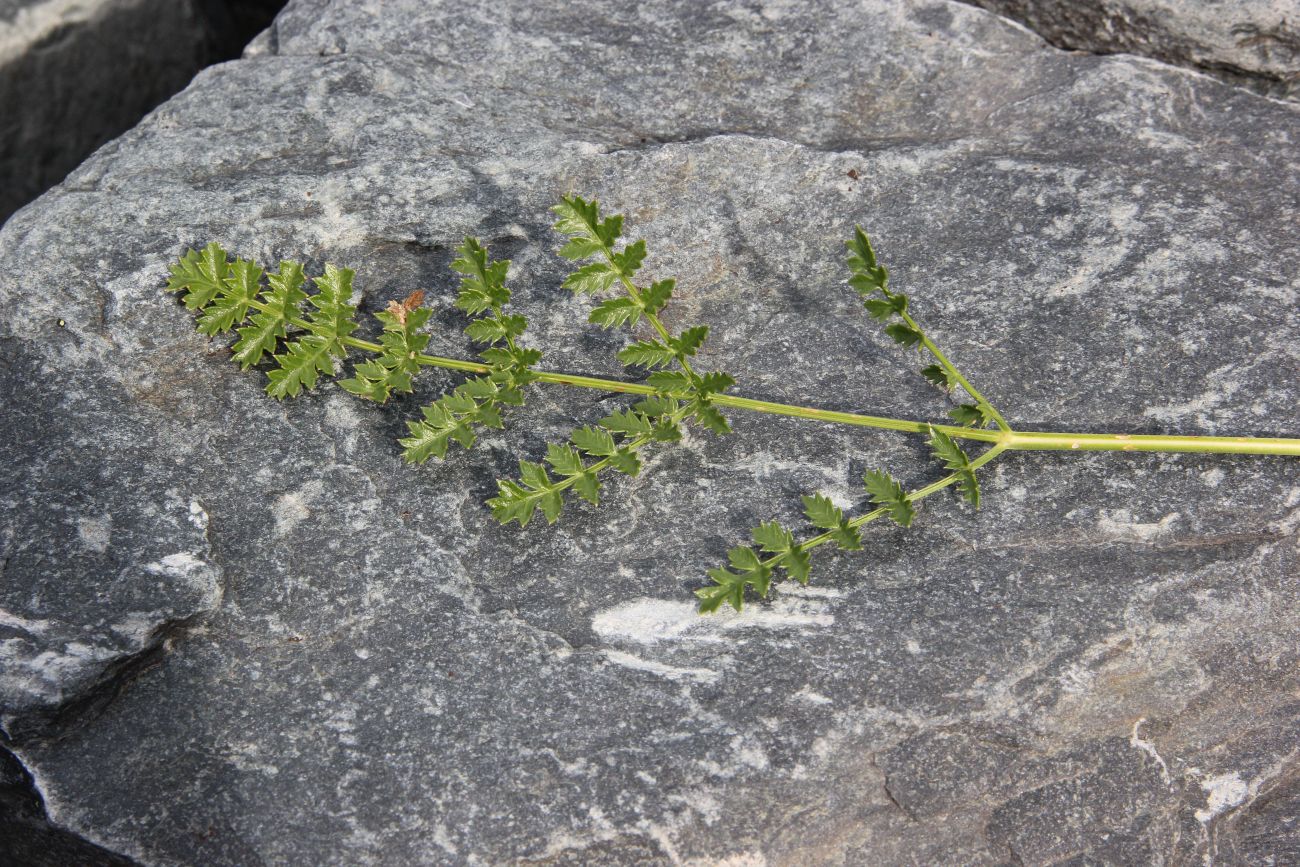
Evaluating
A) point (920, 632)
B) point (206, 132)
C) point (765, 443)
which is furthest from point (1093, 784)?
point (206, 132)

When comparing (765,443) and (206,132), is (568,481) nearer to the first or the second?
(765,443)

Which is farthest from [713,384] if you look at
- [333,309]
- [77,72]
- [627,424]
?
[77,72]

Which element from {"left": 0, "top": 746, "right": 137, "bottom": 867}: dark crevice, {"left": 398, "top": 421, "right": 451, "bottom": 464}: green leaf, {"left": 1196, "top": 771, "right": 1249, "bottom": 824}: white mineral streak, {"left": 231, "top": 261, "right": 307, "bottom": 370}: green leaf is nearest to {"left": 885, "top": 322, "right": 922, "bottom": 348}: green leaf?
{"left": 398, "top": 421, "right": 451, "bottom": 464}: green leaf

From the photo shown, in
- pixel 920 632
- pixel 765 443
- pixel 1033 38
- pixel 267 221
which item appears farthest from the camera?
pixel 1033 38

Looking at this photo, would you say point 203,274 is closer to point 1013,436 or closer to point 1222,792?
point 1013,436

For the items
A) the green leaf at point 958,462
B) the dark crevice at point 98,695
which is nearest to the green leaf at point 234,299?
the dark crevice at point 98,695

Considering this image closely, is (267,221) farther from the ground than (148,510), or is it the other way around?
(267,221)
